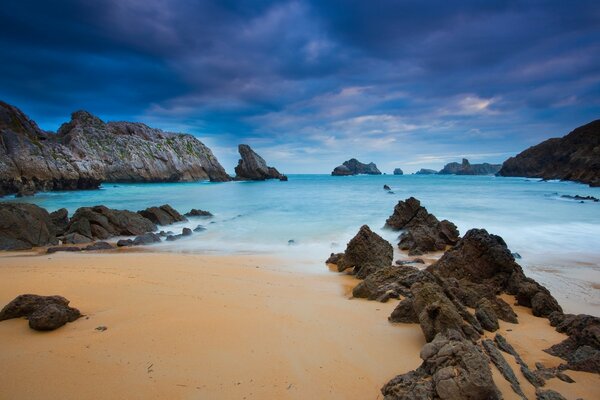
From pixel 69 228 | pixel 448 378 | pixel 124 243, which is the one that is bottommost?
pixel 124 243

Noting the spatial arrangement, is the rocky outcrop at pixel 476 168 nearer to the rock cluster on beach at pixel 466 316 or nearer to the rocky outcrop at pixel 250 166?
the rocky outcrop at pixel 250 166

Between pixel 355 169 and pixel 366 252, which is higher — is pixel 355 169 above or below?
above

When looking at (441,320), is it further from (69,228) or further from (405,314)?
(69,228)

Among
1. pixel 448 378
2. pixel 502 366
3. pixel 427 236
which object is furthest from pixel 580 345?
pixel 427 236

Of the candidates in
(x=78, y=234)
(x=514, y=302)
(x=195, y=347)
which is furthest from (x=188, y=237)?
(x=514, y=302)

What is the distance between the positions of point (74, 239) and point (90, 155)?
5727 centimetres

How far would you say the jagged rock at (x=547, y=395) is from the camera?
2.86 meters

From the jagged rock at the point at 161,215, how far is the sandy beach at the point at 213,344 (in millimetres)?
→ 10918

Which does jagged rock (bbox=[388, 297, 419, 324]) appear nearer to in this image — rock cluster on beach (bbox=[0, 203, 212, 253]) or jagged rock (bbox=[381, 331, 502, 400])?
jagged rock (bbox=[381, 331, 502, 400])

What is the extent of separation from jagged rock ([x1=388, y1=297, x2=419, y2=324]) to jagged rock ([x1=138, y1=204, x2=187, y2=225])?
50.7ft

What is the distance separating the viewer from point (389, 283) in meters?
6.39

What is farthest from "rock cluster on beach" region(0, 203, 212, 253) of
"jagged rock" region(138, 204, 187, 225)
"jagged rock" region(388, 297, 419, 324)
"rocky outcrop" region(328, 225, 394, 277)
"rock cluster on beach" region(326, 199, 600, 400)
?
"jagged rock" region(388, 297, 419, 324)

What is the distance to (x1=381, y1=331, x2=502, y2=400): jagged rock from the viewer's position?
2.56 m

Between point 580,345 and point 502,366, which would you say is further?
point 580,345
